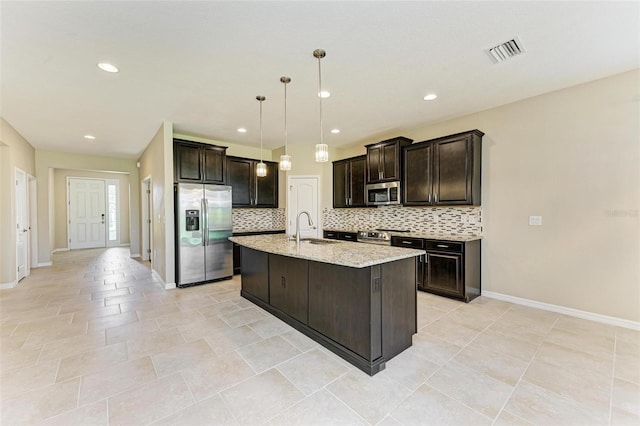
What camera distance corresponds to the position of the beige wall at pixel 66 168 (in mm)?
6164

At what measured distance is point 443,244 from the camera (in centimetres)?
378

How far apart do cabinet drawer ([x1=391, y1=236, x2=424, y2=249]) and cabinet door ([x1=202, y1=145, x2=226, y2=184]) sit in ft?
10.4

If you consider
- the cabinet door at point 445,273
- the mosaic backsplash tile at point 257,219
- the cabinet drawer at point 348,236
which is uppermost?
the mosaic backsplash tile at point 257,219

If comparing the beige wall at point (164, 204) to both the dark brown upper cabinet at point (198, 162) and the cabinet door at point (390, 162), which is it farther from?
the cabinet door at point (390, 162)

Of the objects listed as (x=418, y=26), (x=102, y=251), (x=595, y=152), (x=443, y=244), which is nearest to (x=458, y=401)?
(x=443, y=244)

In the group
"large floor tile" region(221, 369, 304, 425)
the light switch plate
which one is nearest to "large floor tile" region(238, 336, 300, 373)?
"large floor tile" region(221, 369, 304, 425)

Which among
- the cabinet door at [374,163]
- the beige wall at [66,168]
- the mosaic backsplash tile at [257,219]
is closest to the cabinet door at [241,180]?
the mosaic backsplash tile at [257,219]

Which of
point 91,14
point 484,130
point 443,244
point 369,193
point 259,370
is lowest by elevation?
point 259,370

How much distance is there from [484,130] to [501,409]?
348cm

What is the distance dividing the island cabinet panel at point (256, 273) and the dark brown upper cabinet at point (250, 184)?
6.56ft

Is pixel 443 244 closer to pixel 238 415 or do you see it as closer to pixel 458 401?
pixel 458 401

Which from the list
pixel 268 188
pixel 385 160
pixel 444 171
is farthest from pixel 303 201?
pixel 444 171

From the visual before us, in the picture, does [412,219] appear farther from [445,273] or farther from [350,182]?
[350,182]

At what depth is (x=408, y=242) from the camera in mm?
4188
